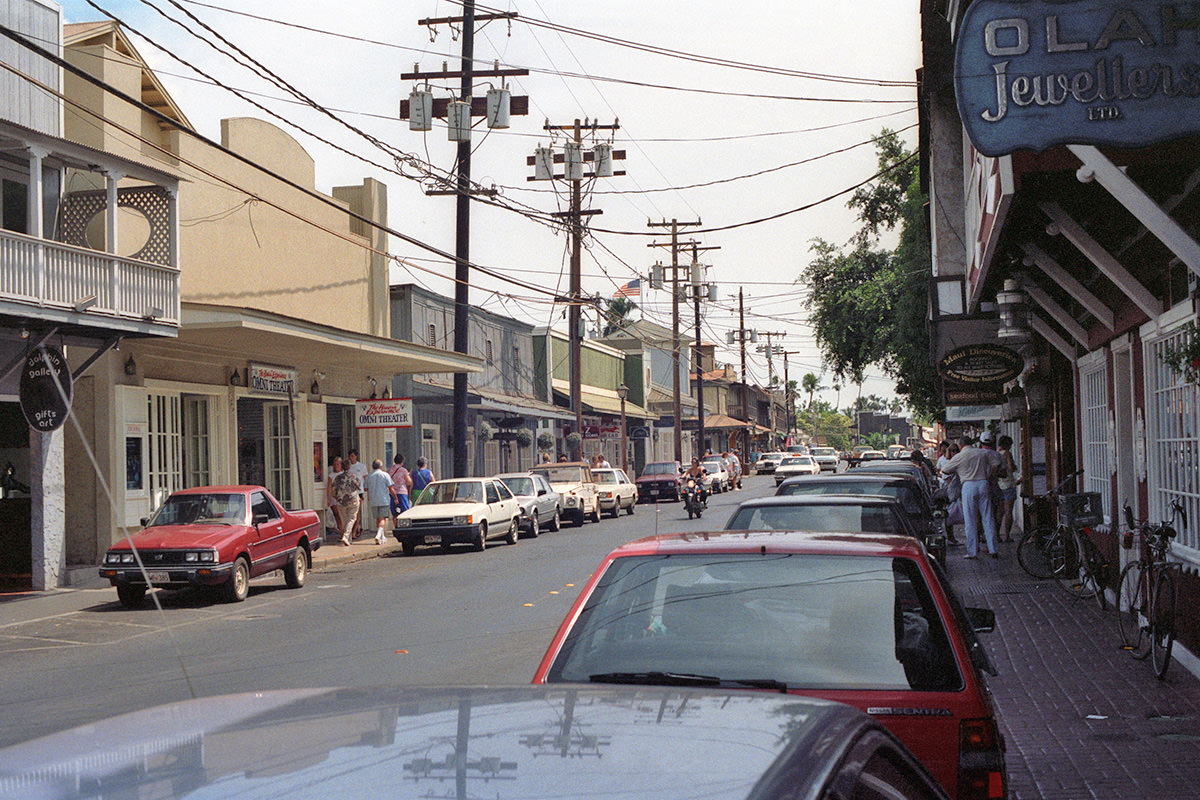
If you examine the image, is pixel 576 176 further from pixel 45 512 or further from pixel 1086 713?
pixel 1086 713

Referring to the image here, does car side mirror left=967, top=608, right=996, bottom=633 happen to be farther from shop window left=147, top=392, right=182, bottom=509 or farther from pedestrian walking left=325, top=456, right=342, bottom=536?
pedestrian walking left=325, top=456, right=342, bottom=536

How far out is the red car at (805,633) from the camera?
172 inches

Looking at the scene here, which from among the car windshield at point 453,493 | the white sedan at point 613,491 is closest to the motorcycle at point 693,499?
the white sedan at point 613,491

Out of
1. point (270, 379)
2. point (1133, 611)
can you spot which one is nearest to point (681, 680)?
point (1133, 611)

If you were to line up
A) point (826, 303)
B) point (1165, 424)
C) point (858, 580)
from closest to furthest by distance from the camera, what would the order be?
point (858, 580)
point (1165, 424)
point (826, 303)

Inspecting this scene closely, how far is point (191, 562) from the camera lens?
53.1 feet

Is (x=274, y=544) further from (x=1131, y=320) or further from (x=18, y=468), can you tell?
(x=1131, y=320)

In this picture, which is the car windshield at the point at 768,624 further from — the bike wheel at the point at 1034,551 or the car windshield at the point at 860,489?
the bike wheel at the point at 1034,551

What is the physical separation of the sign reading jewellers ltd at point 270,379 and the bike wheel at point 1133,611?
17397 mm

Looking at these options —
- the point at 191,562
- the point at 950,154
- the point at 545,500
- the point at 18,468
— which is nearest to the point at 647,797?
the point at 191,562

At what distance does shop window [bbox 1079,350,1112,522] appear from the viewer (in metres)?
14.0

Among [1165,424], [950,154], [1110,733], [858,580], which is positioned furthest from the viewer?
[950,154]

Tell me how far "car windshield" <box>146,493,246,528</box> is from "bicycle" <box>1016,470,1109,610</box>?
10599 millimetres

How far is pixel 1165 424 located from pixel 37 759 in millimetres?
10639
